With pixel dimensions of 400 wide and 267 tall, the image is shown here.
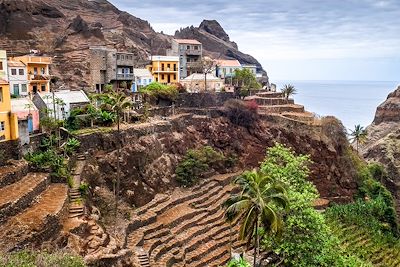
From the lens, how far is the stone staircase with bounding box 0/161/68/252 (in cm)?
2064

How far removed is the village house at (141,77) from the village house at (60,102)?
16.7 metres

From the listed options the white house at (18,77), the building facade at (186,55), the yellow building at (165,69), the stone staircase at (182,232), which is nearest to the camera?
the stone staircase at (182,232)

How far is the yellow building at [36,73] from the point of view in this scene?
45.8m

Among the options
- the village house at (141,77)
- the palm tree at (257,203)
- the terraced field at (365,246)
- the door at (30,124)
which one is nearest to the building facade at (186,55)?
the village house at (141,77)

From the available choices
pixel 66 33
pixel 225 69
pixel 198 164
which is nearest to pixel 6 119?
pixel 198 164

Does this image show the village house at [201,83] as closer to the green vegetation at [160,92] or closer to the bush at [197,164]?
the green vegetation at [160,92]

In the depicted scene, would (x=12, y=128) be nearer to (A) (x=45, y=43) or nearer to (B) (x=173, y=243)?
(B) (x=173, y=243)

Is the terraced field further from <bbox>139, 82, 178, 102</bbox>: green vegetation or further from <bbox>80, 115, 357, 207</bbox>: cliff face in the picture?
<bbox>139, 82, 178, 102</bbox>: green vegetation

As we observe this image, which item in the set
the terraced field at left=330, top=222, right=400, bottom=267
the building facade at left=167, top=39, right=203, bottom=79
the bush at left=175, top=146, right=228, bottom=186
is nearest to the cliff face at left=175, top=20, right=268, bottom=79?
the building facade at left=167, top=39, right=203, bottom=79

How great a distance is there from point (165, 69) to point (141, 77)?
6378 millimetres

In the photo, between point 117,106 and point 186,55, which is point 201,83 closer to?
point 186,55

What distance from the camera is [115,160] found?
3494 cm

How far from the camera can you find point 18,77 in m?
43.0

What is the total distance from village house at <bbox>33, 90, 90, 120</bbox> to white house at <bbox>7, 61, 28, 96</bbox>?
16.8ft
